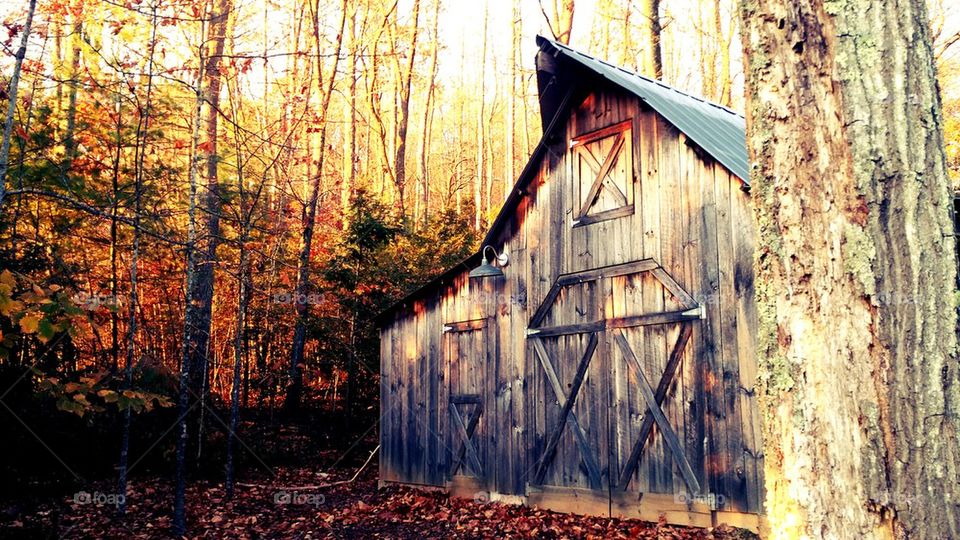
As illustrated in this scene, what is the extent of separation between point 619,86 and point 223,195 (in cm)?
802

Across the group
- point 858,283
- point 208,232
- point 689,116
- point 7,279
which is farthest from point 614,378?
point 208,232

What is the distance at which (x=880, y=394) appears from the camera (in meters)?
1.98

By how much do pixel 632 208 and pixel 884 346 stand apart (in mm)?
7886

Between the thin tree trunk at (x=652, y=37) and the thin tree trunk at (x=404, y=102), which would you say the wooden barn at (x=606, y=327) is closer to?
the thin tree trunk at (x=652, y=37)

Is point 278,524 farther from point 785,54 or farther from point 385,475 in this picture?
point 785,54

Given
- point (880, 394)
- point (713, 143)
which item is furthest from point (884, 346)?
point (713, 143)

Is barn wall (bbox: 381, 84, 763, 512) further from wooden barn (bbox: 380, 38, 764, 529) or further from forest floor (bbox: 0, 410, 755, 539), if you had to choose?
forest floor (bbox: 0, 410, 755, 539)

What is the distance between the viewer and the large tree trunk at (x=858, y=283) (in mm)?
1960

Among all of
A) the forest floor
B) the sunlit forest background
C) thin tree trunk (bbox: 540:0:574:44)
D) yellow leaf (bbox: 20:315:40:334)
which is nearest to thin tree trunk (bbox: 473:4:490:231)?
the sunlit forest background

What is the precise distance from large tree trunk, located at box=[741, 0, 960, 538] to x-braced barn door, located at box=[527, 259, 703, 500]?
22.4 feet

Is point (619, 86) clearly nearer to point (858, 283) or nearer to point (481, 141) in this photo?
point (858, 283)

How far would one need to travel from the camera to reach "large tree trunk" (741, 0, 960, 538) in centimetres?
196

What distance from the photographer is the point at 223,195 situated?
14109mm

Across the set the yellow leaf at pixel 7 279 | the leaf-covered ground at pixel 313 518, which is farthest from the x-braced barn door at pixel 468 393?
the yellow leaf at pixel 7 279
